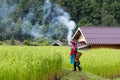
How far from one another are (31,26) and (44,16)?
2.52 m

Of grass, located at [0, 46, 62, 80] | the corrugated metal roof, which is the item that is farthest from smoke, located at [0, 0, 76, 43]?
grass, located at [0, 46, 62, 80]

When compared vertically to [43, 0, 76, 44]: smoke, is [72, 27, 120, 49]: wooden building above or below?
below

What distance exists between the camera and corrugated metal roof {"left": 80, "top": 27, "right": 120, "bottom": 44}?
29.1 m

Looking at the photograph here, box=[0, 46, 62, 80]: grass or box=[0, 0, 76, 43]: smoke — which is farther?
box=[0, 0, 76, 43]: smoke

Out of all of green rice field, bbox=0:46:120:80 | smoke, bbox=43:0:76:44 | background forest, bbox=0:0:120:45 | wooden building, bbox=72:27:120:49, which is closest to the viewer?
green rice field, bbox=0:46:120:80

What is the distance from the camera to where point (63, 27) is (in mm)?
54250

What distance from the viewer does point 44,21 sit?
5641 centimetres

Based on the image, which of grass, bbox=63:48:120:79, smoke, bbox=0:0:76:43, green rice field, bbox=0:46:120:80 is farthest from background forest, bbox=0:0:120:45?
green rice field, bbox=0:46:120:80

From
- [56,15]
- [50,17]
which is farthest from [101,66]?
[56,15]

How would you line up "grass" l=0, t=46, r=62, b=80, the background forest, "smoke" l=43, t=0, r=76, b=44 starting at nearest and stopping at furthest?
"grass" l=0, t=46, r=62, b=80 < the background forest < "smoke" l=43, t=0, r=76, b=44

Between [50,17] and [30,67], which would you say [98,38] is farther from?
[50,17]

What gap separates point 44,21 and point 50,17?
8.73ft

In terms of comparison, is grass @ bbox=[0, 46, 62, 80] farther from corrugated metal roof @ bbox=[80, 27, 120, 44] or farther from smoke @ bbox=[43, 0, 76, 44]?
smoke @ bbox=[43, 0, 76, 44]

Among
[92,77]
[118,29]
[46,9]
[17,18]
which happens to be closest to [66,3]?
[46,9]
